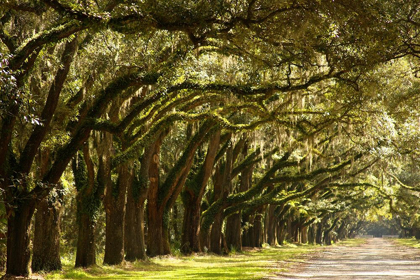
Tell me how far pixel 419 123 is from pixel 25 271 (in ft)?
47.8

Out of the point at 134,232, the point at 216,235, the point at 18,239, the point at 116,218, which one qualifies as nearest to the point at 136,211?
the point at 134,232

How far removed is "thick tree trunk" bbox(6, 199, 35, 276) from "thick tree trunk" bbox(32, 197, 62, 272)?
216 centimetres

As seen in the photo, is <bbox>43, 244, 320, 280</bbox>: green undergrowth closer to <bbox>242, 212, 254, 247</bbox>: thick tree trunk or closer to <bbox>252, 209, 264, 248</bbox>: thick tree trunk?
<bbox>242, 212, 254, 247</bbox>: thick tree trunk

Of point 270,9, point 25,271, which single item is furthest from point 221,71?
point 25,271

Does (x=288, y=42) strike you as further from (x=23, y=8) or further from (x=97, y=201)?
(x=97, y=201)

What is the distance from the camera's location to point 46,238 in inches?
609

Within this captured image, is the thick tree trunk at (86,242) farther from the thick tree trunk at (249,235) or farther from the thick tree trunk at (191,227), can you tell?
the thick tree trunk at (249,235)

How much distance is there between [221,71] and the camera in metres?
17.7

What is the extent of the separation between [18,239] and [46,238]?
251 centimetres

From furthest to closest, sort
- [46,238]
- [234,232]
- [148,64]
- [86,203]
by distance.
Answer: [234,232], [86,203], [148,64], [46,238]

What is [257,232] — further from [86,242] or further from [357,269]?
[86,242]

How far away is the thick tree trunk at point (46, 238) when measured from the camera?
15414mm

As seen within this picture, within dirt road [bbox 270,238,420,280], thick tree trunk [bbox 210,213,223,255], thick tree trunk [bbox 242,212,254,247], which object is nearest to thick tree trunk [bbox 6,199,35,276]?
dirt road [bbox 270,238,420,280]

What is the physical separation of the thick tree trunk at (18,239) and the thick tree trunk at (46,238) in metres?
2.16
